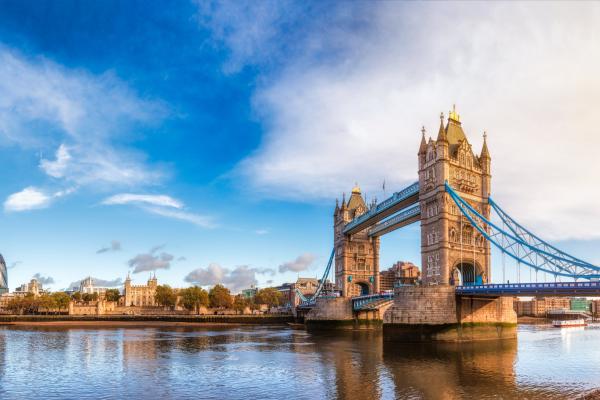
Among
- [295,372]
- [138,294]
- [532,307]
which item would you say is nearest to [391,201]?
[295,372]

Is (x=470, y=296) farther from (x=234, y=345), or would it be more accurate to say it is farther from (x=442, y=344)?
(x=234, y=345)

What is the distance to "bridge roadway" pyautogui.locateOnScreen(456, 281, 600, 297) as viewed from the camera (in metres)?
39.1

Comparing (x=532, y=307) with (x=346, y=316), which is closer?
(x=346, y=316)

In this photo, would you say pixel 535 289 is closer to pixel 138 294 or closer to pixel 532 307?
pixel 138 294

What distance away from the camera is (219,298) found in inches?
4943

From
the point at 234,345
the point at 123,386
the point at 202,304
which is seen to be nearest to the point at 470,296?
the point at 234,345

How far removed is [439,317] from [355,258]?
37.0 meters

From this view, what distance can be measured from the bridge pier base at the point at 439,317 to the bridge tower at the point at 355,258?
32.6 m

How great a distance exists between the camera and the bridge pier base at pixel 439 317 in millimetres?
47969

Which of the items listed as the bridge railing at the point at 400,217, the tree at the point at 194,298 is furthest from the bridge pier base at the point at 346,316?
the tree at the point at 194,298

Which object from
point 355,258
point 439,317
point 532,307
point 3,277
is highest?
point 355,258

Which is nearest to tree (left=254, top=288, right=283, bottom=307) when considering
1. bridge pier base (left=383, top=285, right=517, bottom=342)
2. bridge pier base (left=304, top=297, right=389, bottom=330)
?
bridge pier base (left=304, top=297, right=389, bottom=330)

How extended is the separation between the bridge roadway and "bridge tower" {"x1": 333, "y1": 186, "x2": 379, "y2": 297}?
36.3m

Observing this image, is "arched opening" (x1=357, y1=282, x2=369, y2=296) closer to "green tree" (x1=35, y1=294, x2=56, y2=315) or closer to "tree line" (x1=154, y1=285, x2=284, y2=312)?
"tree line" (x1=154, y1=285, x2=284, y2=312)
